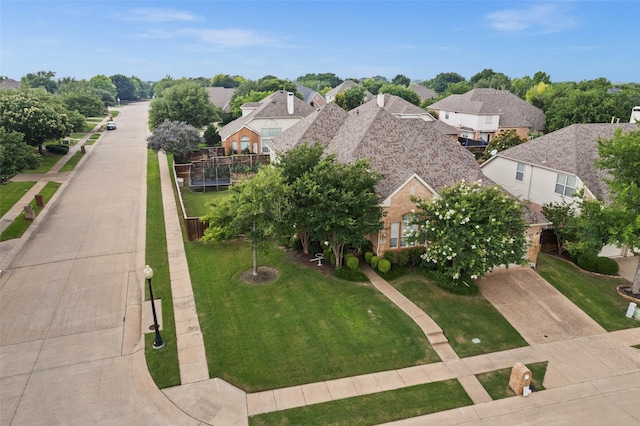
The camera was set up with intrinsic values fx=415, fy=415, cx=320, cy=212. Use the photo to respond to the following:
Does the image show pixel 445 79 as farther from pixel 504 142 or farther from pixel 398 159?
pixel 398 159

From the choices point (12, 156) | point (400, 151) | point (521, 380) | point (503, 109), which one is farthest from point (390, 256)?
point (503, 109)

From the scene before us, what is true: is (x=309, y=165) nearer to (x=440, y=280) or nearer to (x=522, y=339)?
(x=440, y=280)

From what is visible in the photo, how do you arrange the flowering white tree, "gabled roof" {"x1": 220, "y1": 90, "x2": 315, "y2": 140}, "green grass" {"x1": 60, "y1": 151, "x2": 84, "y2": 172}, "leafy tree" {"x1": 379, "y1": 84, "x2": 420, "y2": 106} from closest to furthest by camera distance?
the flowering white tree, "green grass" {"x1": 60, "y1": 151, "x2": 84, "y2": 172}, "gabled roof" {"x1": 220, "y1": 90, "x2": 315, "y2": 140}, "leafy tree" {"x1": 379, "y1": 84, "x2": 420, "y2": 106}

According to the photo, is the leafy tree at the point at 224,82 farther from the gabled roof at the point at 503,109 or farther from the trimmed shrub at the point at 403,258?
the trimmed shrub at the point at 403,258

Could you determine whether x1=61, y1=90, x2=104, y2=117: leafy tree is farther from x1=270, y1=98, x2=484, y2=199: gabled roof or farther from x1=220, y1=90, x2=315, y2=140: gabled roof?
A: x1=270, y1=98, x2=484, y2=199: gabled roof

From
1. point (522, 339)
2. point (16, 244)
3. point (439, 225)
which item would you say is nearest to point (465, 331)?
point (522, 339)

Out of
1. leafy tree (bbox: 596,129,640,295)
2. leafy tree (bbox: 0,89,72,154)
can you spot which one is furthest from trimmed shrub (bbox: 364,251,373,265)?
leafy tree (bbox: 0,89,72,154)
